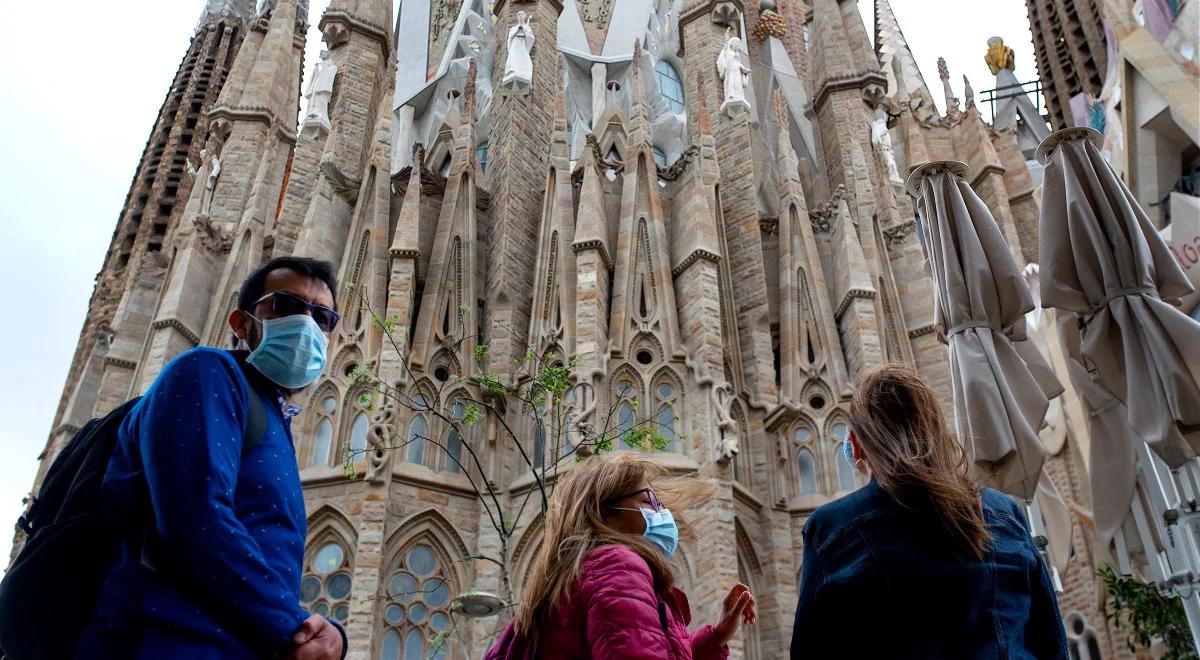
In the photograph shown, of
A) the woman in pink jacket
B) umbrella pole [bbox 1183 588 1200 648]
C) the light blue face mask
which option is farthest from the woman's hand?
umbrella pole [bbox 1183 588 1200 648]

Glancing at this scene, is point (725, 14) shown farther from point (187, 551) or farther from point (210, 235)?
point (187, 551)

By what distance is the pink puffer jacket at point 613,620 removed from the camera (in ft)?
7.45

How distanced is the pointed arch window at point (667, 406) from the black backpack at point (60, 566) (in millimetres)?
10623

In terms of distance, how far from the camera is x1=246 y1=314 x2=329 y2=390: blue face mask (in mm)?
2541

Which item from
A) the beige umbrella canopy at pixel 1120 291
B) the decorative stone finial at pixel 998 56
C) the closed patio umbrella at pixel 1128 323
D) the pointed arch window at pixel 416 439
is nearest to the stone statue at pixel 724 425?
the pointed arch window at pixel 416 439

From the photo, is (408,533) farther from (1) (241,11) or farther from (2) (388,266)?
(1) (241,11)

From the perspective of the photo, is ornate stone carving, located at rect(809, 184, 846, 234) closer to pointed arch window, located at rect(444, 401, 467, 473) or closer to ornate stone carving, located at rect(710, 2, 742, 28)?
ornate stone carving, located at rect(710, 2, 742, 28)

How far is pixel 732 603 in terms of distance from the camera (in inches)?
113

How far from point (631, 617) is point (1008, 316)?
14.5ft

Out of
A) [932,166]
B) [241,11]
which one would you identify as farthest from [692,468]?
[241,11]

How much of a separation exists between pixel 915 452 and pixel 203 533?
162 centimetres

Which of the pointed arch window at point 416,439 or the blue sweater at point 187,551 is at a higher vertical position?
the pointed arch window at point 416,439

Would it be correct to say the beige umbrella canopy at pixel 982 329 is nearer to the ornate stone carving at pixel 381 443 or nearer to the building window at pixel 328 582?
the ornate stone carving at pixel 381 443

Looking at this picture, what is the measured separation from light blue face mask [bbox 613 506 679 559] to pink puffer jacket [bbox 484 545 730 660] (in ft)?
0.62
